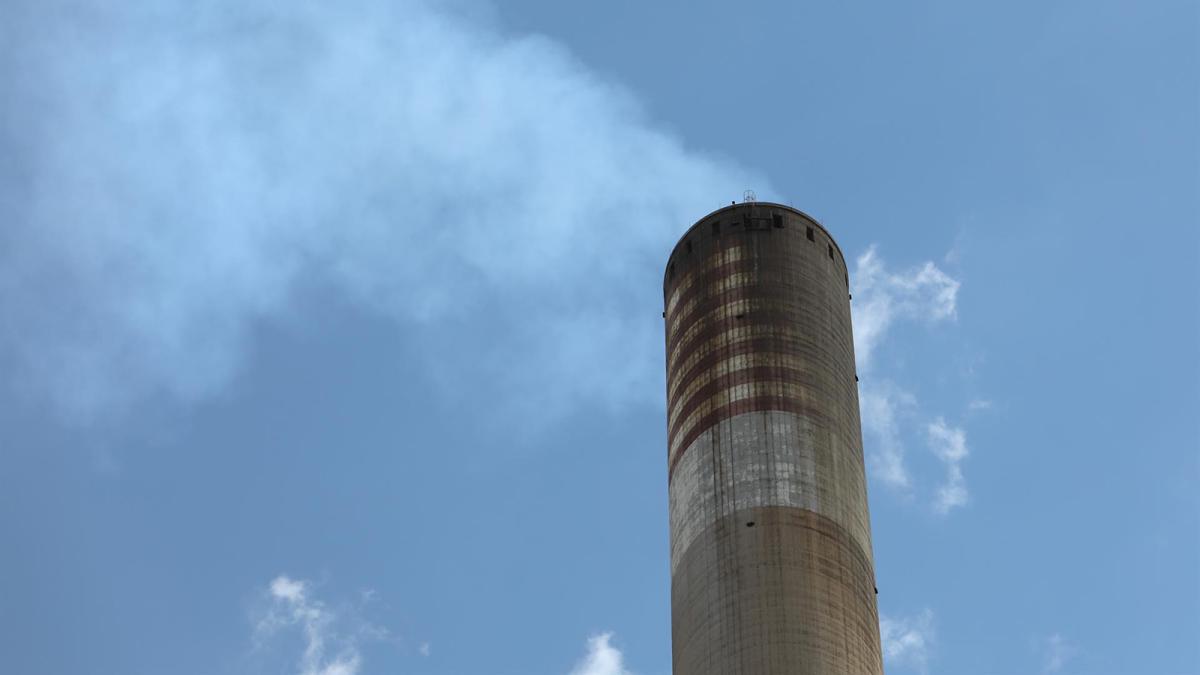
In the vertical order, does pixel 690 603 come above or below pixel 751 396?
below

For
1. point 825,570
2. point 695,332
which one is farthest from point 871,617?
point 695,332

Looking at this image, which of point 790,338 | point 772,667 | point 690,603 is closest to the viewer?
point 772,667

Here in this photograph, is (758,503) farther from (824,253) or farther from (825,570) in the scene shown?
(824,253)

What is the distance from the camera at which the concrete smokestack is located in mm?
90250

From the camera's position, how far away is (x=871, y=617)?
93875 millimetres

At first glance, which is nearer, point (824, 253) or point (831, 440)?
point (831, 440)

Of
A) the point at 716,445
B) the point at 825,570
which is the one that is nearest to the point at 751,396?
the point at 716,445

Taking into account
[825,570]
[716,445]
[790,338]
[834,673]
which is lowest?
[834,673]

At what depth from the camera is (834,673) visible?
290 feet

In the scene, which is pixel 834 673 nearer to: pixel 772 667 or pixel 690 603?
pixel 772 667

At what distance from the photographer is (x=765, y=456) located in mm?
95062

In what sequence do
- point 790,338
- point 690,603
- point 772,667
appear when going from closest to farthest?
point 772,667, point 690,603, point 790,338

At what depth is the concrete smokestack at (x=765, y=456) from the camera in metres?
90.2

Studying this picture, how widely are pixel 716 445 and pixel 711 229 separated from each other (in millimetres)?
15110
